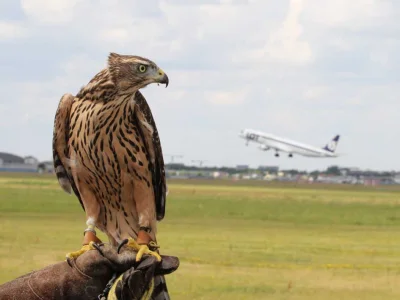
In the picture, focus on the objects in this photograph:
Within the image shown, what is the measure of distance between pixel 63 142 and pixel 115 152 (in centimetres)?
47

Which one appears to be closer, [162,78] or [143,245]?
[162,78]

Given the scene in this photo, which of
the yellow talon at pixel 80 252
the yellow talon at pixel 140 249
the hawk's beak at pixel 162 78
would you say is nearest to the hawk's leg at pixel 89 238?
the yellow talon at pixel 80 252

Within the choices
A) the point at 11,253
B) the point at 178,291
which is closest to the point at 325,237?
the point at 11,253

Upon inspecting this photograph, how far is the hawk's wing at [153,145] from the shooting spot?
21.5 feet

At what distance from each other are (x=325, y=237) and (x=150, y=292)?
2395 centimetres

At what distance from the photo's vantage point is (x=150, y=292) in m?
5.76

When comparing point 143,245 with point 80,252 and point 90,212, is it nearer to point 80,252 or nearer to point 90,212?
point 80,252

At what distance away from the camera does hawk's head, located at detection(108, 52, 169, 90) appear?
613 centimetres

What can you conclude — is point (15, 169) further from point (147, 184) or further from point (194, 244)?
point (147, 184)

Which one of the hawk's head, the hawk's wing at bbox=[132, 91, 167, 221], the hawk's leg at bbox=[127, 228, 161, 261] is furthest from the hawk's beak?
the hawk's leg at bbox=[127, 228, 161, 261]

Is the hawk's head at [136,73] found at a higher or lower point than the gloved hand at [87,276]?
higher

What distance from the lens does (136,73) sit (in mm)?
6145

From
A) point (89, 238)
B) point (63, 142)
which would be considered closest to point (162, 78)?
point (63, 142)

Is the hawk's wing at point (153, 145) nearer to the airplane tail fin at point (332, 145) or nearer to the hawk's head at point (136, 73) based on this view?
the hawk's head at point (136, 73)
